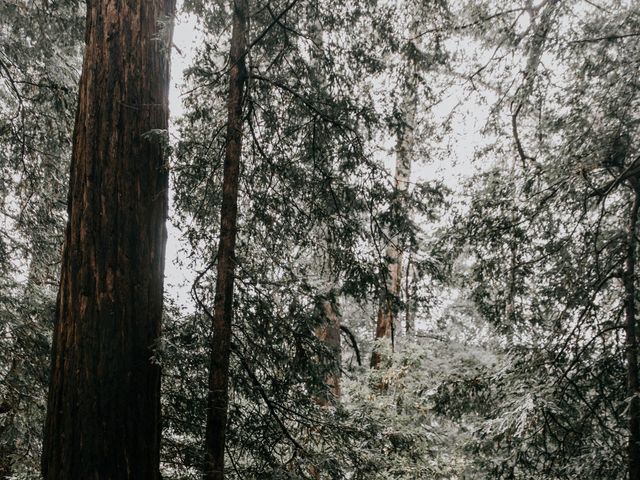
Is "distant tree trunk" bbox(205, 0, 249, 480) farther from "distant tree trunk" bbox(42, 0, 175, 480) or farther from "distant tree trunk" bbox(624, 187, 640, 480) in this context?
"distant tree trunk" bbox(624, 187, 640, 480)

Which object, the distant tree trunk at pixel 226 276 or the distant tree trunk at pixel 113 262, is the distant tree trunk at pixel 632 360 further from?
the distant tree trunk at pixel 113 262

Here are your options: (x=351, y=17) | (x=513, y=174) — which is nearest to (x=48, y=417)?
(x=351, y=17)

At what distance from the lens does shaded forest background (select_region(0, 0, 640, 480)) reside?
334cm

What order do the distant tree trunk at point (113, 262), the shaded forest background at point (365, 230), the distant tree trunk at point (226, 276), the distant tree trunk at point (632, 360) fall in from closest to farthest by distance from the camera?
the distant tree trunk at point (113, 262), the distant tree trunk at point (226, 276), the shaded forest background at point (365, 230), the distant tree trunk at point (632, 360)

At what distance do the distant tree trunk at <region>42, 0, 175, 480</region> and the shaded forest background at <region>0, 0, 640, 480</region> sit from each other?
0.19 metres

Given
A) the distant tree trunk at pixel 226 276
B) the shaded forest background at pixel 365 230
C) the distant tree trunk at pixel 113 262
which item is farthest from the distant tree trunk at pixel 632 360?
the distant tree trunk at pixel 113 262

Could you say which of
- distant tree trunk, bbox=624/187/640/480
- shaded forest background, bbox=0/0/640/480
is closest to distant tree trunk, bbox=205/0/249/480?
shaded forest background, bbox=0/0/640/480

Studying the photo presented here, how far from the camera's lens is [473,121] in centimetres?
555

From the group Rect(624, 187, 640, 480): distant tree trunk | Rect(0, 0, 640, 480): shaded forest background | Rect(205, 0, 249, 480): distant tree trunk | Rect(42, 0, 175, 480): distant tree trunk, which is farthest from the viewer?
Rect(624, 187, 640, 480): distant tree trunk

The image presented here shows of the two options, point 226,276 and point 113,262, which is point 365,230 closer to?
point 226,276

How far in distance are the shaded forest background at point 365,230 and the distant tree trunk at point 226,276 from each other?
91mm

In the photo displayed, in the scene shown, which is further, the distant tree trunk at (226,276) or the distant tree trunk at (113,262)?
the distant tree trunk at (226,276)

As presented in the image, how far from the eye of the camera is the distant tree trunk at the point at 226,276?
283cm

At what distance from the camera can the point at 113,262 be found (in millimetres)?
2609
